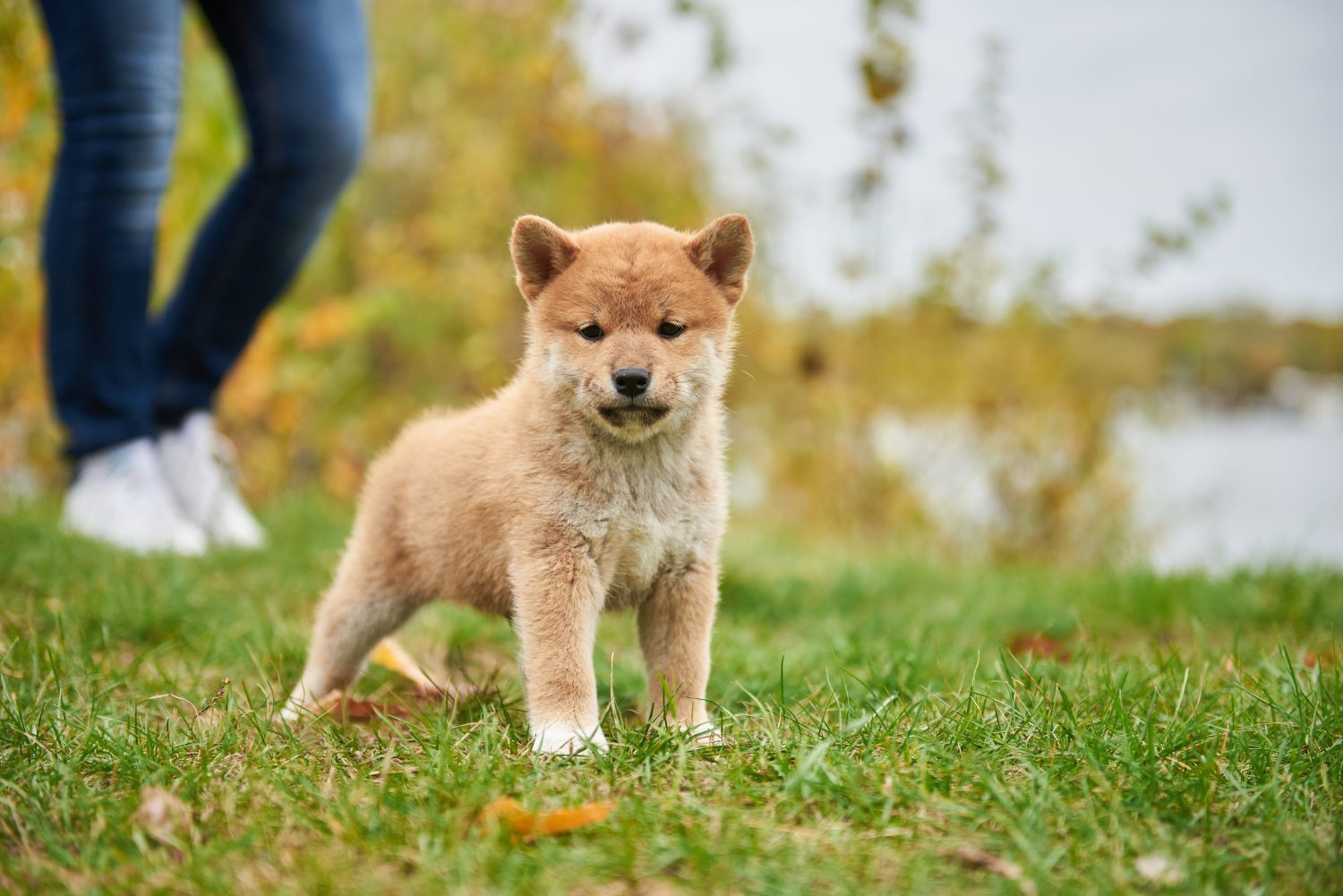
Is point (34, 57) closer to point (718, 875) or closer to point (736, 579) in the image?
point (736, 579)

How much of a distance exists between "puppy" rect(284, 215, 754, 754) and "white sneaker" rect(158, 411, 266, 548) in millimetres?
1865

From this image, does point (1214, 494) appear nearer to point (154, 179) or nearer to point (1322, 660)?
A: point (1322, 660)

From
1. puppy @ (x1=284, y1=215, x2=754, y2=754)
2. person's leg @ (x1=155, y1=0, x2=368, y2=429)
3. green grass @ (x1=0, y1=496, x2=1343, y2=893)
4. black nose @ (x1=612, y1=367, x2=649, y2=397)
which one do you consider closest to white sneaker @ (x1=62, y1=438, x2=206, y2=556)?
person's leg @ (x1=155, y1=0, x2=368, y2=429)

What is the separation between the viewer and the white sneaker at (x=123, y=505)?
12.8ft

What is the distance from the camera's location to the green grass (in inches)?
65.6

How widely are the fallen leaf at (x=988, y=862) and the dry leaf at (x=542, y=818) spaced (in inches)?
23.2

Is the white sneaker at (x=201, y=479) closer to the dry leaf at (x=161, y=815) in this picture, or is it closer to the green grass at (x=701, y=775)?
the green grass at (x=701, y=775)

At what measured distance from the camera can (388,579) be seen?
271 cm

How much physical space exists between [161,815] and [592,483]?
1.06 meters

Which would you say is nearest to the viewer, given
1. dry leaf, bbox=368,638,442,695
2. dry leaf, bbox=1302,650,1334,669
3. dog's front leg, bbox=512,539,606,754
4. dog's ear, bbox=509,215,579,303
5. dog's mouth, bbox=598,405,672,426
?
dog's front leg, bbox=512,539,606,754

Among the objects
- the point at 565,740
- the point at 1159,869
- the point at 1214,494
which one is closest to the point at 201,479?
the point at 565,740

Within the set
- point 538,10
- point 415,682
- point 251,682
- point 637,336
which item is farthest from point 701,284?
point 538,10

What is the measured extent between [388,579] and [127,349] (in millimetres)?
1829

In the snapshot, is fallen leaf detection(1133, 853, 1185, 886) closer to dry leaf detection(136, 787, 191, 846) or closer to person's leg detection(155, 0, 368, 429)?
dry leaf detection(136, 787, 191, 846)
